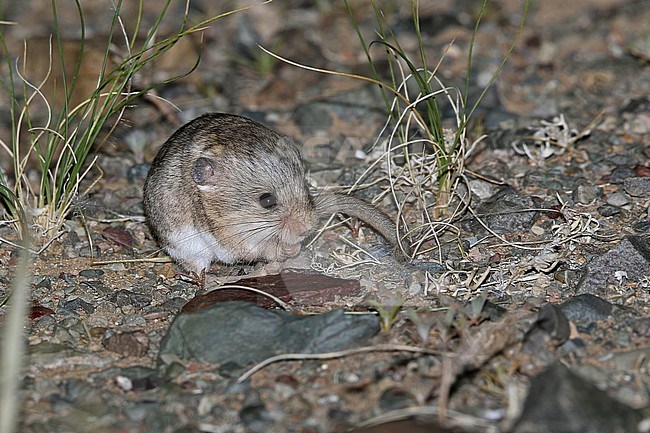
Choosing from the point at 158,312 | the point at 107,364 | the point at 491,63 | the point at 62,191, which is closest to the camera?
the point at 107,364

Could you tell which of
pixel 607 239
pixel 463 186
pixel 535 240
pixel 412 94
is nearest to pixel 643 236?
pixel 607 239

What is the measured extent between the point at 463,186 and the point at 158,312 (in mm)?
2216

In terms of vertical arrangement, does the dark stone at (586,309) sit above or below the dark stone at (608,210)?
above

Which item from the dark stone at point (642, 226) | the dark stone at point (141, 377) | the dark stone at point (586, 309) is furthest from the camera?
the dark stone at point (642, 226)

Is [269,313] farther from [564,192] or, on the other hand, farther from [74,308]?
[564,192]

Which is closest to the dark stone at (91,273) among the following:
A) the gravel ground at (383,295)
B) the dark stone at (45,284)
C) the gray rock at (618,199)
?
the gravel ground at (383,295)

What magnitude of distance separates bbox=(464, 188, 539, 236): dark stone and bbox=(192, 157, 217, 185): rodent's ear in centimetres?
160

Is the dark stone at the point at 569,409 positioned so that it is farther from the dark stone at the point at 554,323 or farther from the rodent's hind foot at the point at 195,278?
the rodent's hind foot at the point at 195,278

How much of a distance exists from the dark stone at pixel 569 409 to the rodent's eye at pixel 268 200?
1.95 meters

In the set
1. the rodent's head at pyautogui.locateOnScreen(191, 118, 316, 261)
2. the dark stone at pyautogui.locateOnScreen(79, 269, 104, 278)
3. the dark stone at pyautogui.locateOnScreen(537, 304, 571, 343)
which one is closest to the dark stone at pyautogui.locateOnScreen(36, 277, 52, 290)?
the dark stone at pyautogui.locateOnScreen(79, 269, 104, 278)

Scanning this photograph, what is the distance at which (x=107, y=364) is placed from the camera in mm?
4242

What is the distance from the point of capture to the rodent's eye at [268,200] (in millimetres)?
4887

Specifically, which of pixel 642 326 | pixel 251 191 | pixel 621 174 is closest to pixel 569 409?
pixel 642 326

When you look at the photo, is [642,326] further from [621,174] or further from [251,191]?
[251,191]
